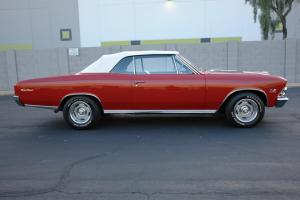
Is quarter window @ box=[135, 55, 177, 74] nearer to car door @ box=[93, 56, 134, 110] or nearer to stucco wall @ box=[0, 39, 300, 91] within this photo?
car door @ box=[93, 56, 134, 110]

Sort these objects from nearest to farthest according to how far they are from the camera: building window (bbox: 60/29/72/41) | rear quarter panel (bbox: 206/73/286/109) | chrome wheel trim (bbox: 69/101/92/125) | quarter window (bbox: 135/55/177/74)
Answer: rear quarter panel (bbox: 206/73/286/109) → quarter window (bbox: 135/55/177/74) → chrome wheel trim (bbox: 69/101/92/125) → building window (bbox: 60/29/72/41)

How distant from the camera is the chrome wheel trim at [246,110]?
23.0ft

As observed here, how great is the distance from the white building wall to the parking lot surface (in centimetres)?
1541

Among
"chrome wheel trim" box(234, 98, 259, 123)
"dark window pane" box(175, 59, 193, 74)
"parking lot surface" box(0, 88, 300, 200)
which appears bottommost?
"parking lot surface" box(0, 88, 300, 200)

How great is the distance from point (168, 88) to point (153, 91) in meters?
0.30

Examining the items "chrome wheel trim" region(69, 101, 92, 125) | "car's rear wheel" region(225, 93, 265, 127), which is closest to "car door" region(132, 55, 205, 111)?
"car's rear wheel" region(225, 93, 265, 127)

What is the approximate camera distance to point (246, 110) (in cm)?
706

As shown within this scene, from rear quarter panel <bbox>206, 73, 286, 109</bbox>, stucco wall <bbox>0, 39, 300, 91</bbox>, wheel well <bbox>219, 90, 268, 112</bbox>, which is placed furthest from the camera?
stucco wall <bbox>0, 39, 300, 91</bbox>

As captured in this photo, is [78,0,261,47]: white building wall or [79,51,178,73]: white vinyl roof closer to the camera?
[79,51,178,73]: white vinyl roof

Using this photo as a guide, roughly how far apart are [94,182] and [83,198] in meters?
0.47

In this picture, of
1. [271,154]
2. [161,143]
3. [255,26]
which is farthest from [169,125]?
[255,26]

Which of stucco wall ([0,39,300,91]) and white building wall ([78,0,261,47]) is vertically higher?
white building wall ([78,0,261,47])

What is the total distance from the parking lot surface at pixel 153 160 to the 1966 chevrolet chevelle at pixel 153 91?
39cm

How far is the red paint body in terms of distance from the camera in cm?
693
